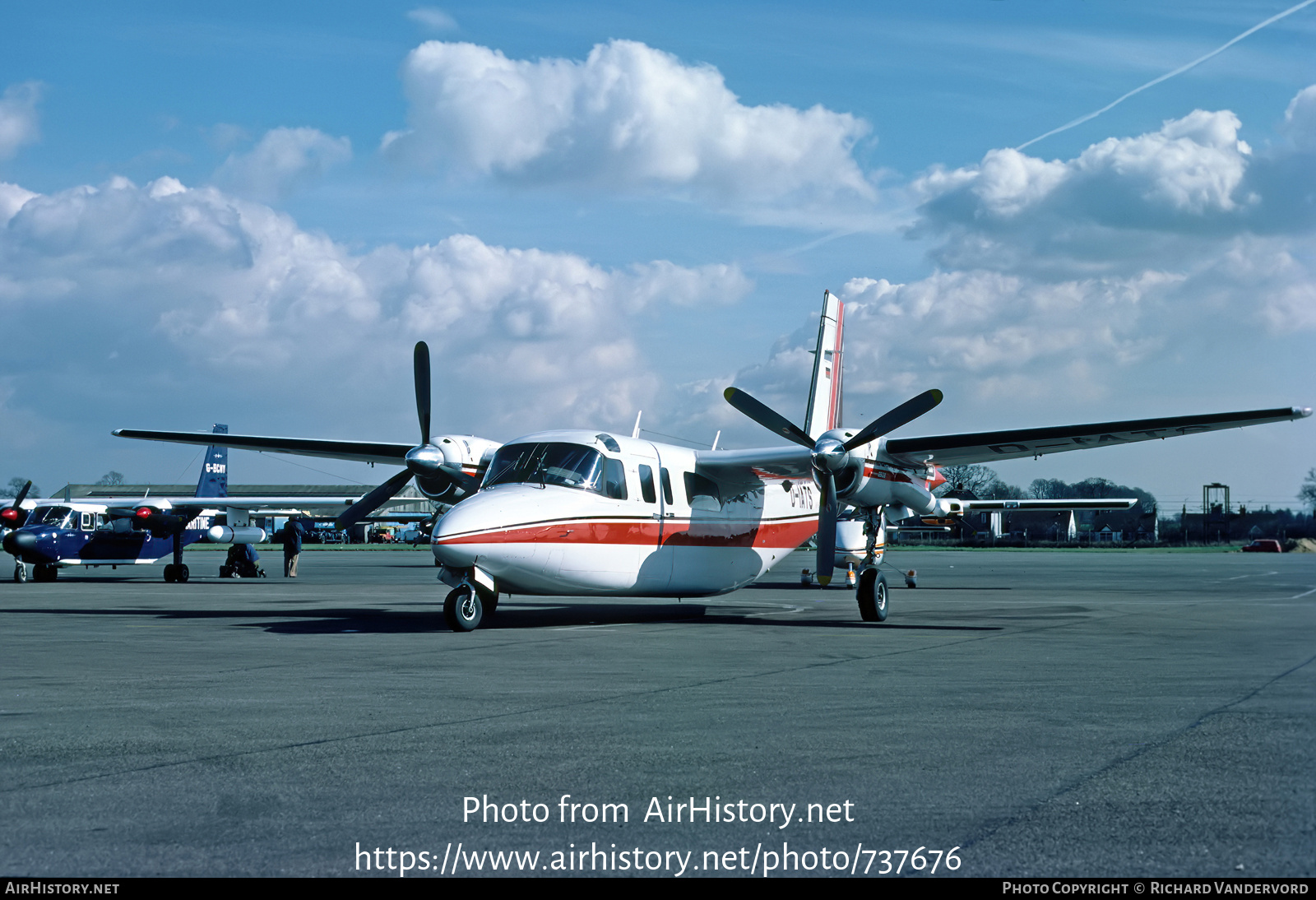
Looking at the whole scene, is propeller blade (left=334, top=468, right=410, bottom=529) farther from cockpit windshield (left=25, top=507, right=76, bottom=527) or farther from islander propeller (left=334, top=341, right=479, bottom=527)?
cockpit windshield (left=25, top=507, right=76, bottom=527)

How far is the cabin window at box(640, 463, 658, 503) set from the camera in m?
19.6

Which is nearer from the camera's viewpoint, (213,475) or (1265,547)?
(213,475)

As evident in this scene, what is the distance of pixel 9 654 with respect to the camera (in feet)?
44.8

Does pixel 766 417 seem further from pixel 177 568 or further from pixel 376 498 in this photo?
pixel 177 568

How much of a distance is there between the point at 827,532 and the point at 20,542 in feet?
89.2

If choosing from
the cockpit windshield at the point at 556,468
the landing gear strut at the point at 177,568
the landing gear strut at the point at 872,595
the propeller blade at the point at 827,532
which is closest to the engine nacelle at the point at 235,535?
the landing gear strut at the point at 177,568

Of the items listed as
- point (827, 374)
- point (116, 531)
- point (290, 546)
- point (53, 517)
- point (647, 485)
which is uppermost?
point (827, 374)

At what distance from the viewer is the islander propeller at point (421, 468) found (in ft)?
67.1

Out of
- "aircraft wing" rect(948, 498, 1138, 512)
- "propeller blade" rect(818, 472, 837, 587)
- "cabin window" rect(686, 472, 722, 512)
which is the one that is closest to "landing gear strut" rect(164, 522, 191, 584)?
"cabin window" rect(686, 472, 722, 512)

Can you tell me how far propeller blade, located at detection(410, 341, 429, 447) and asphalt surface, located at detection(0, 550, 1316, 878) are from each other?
5.28m

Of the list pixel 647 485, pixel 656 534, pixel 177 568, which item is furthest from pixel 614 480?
pixel 177 568

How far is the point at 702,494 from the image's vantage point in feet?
69.9

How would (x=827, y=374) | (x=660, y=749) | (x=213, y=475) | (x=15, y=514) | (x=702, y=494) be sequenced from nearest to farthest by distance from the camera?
(x=660, y=749)
(x=702, y=494)
(x=827, y=374)
(x=15, y=514)
(x=213, y=475)

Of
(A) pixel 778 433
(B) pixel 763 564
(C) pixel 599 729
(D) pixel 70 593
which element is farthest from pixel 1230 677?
(D) pixel 70 593
